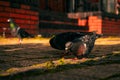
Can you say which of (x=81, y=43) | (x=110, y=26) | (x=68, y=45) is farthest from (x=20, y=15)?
(x=110, y=26)

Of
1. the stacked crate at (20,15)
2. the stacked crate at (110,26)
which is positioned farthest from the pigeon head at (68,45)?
the stacked crate at (110,26)

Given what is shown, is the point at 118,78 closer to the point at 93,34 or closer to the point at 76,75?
the point at 76,75

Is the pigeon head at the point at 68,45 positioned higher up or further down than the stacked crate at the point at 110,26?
higher up

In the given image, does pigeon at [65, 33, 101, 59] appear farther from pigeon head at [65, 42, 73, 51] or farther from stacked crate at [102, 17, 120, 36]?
stacked crate at [102, 17, 120, 36]

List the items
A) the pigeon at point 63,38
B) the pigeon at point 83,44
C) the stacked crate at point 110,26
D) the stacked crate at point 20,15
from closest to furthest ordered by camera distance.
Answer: the pigeon at point 83,44 → the pigeon at point 63,38 → the stacked crate at point 20,15 → the stacked crate at point 110,26

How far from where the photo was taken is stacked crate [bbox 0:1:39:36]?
7.49m

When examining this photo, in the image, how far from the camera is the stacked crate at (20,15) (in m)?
7.49

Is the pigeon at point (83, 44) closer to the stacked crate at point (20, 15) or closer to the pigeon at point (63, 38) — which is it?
the pigeon at point (63, 38)

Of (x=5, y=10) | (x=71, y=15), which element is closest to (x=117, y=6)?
(x=71, y=15)

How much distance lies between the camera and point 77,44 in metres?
2.88

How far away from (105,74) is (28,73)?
590mm

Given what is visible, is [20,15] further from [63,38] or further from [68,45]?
[68,45]

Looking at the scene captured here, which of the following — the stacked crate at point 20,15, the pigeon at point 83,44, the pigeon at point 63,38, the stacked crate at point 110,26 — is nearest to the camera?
the pigeon at point 83,44

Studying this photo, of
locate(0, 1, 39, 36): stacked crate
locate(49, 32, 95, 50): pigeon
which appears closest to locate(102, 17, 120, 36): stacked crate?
locate(0, 1, 39, 36): stacked crate
